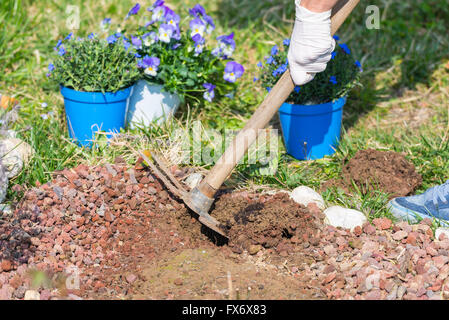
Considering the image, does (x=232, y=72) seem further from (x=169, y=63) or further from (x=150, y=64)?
(x=150, y=64)

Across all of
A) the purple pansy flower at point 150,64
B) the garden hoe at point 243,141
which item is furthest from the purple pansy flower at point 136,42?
the garden hoe at point 243,141

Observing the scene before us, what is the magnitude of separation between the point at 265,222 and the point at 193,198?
36 cm

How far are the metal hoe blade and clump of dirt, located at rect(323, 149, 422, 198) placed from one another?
0.77m

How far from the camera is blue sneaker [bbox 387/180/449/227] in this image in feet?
9.39

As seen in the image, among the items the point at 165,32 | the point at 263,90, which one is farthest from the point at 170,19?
the point at 263,90

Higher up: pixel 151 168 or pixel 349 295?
pixel 151 168

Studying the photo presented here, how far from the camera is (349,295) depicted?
2396mm

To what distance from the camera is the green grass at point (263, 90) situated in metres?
3.23

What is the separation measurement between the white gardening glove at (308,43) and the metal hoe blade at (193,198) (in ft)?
2.36

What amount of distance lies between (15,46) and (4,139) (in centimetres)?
139

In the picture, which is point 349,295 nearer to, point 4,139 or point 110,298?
point 110,298

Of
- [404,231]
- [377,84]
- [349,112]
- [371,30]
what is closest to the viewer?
[404,231]
